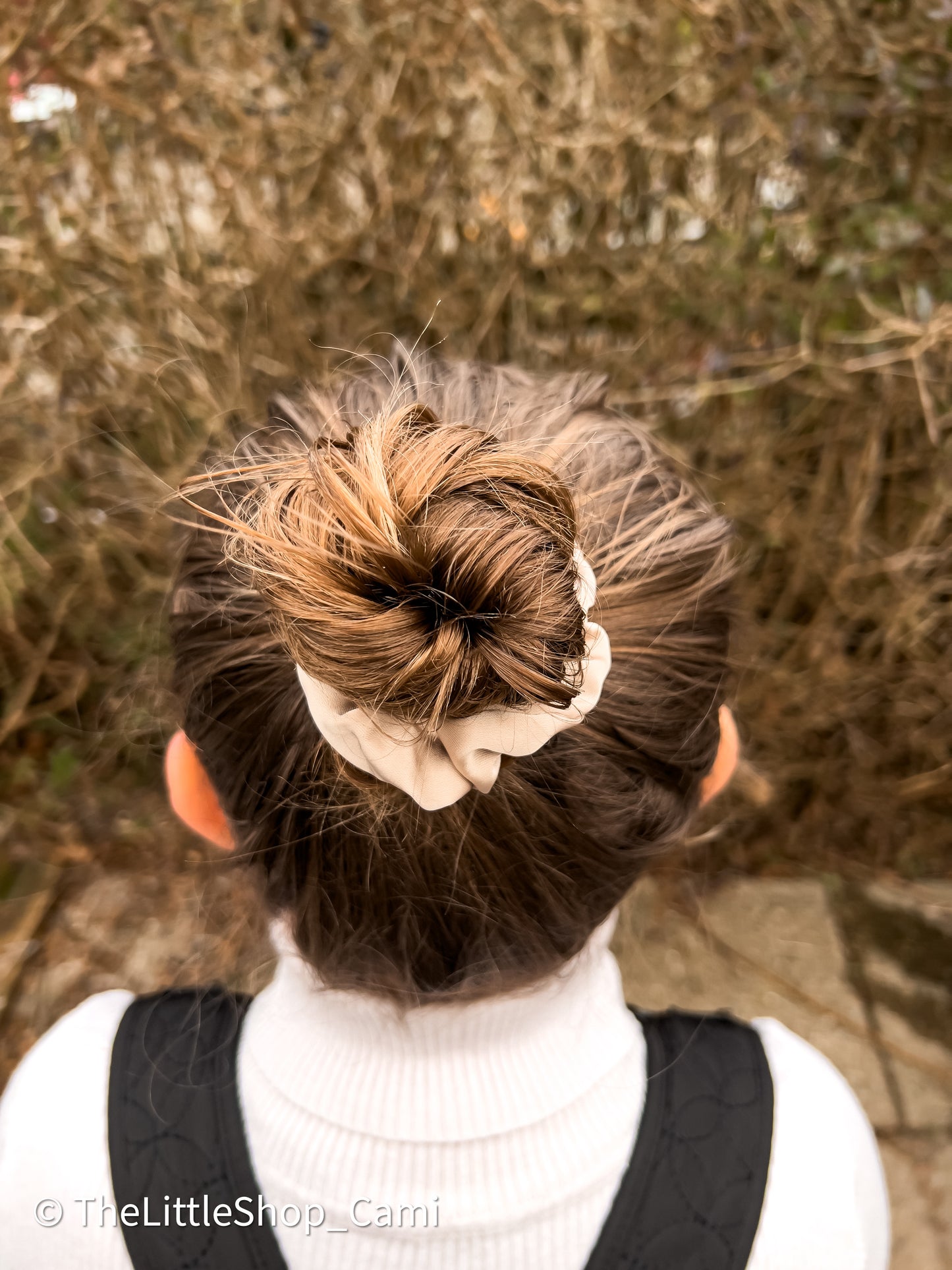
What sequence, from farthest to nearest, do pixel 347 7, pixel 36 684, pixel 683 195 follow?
1. pixel 36 684
2. pixel 683 195
3. pixel 347 7

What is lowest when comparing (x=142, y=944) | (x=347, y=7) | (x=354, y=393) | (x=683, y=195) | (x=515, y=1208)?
(x=142, y=944)

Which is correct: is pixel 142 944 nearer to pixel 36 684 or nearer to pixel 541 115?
pixel 36 684

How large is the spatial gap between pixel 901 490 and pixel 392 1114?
→ 1786 mm

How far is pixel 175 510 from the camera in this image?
152cm

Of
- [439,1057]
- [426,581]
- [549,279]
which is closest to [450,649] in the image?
[426,581]

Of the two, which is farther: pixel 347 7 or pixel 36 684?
pixel 36 684

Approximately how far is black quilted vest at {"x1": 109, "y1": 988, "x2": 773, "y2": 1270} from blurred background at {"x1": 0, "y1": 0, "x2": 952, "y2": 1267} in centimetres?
76

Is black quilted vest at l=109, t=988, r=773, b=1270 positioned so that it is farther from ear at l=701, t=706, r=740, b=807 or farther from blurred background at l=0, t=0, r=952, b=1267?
blurred background at l=0, t=0, r=952, b=1267

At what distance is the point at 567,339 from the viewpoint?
2205mm

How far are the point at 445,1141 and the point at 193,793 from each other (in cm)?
40

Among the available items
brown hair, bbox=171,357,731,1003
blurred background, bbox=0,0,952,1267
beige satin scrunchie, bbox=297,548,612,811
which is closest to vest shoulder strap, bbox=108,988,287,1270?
brown hair, bbox=171,357,731,1003

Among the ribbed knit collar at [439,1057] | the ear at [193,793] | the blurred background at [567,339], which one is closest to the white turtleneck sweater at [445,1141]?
the ribbed knit collar at [439,1057]

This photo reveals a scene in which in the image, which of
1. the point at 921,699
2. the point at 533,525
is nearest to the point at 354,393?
the point at 533,525

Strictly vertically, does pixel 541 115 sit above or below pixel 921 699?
above
